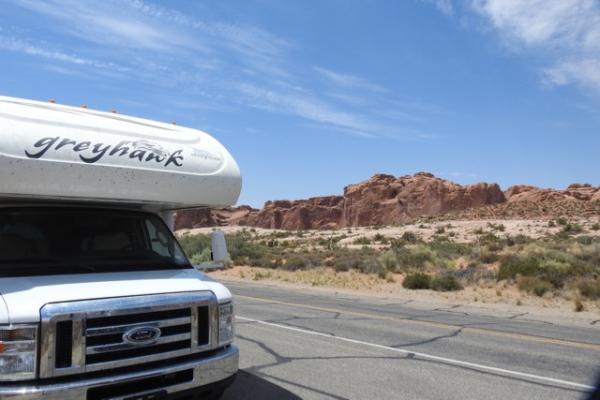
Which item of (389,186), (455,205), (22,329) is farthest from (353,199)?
(22,329)

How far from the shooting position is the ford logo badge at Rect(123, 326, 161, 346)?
13.9ft

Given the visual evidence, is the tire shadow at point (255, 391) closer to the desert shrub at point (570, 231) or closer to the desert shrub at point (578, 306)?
the desert shrub at point (578, 306)

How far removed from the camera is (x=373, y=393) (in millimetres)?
6176

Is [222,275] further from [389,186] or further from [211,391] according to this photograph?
[389,186]

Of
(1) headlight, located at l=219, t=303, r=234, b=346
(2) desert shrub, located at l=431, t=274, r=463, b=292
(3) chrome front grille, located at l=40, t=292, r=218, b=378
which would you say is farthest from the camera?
(2) desert shrub, located at l=431, t=274, r=463, b=292

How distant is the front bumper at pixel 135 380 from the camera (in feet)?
12.3

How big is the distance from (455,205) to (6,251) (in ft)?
312

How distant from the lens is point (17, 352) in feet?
12.6

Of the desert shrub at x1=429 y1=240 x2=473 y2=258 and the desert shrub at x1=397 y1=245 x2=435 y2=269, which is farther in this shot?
the desert shrub at x1=429 y1=240 x2=473 y2=258

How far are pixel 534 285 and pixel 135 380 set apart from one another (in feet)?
56.8

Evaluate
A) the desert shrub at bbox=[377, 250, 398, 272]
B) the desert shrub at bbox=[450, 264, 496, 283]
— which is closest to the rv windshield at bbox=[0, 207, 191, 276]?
the desert shrub at bbox=[450, 264, 496, 283]

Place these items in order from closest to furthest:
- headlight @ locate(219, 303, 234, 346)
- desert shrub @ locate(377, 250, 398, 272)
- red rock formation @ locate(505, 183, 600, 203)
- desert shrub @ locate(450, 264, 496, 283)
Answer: headlight @ locate(219, 303, 234, 346), desert shrub @ locate(450, 264, 496, 283), desert shrub @ locate(377, 250, 398, 272), red rock formation @ locate(505, 183, 600, 203)

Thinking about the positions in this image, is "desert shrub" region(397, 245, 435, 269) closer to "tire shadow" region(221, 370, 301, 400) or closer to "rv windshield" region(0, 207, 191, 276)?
"tire shadow" region(221, 370, 301, 400)

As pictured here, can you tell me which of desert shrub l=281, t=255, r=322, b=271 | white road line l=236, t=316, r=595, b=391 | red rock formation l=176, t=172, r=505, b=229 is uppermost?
red rock formation l=176, t=172, r=505, b=229
